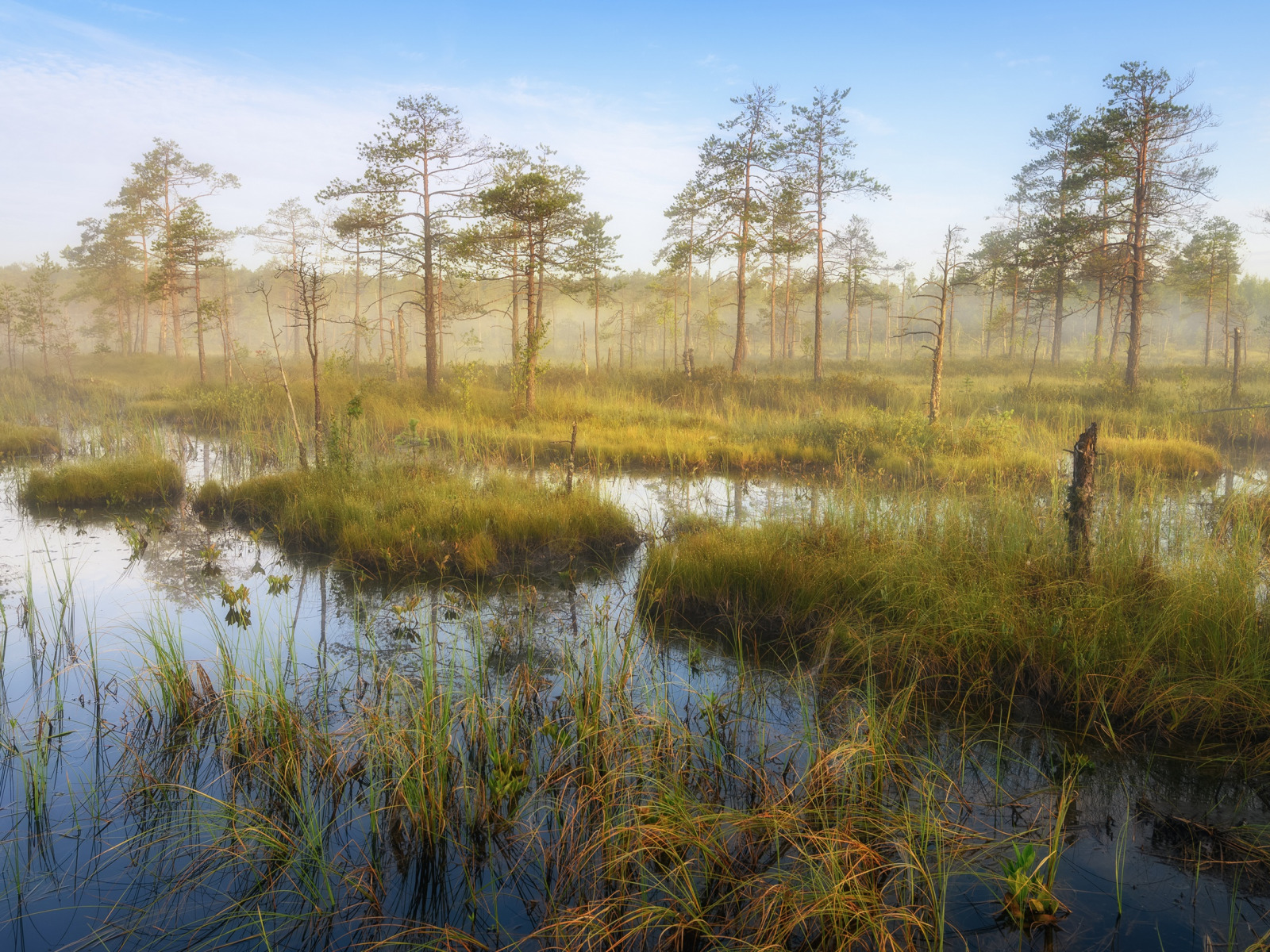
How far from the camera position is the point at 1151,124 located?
779 inches

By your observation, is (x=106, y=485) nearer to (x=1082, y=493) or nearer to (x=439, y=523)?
(x=439, y=523)

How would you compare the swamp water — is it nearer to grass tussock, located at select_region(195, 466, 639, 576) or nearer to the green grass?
grass tussock, located at select_region(195, 466, 639, 576)

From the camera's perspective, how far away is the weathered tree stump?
5043mm

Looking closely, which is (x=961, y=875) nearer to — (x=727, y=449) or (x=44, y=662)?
(x=44, y=662)

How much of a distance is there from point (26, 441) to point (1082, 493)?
17.3 meters

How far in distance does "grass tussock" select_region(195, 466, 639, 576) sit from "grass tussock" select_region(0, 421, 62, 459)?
774 cm

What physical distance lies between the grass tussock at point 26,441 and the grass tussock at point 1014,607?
13658mm

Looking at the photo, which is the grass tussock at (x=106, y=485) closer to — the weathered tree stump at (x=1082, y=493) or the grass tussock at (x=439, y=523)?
the grass tussock at (x=439, y=523)

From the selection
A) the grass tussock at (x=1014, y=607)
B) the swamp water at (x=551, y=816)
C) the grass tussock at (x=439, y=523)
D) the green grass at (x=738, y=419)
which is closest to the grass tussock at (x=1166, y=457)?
the green grass at (x=738, y=419)

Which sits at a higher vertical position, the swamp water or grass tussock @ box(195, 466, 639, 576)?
grass tussock @ box(195, 466, 639, 576)

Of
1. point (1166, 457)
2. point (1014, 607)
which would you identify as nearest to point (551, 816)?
point (1014, 607)

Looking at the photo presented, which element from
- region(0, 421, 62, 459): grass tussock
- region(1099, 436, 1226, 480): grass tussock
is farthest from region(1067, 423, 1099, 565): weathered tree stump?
region(0, 421, 62, 459): grass tussock

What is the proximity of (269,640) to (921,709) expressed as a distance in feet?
14.3

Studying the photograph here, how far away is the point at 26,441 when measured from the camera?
13.4 metres
